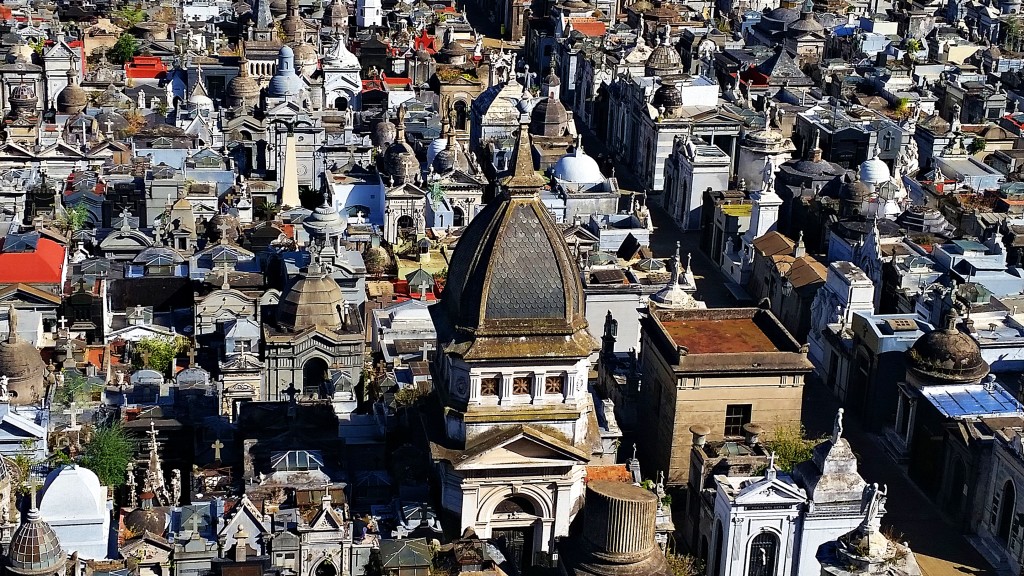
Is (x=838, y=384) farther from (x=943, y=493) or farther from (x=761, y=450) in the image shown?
(x=761, y=450)

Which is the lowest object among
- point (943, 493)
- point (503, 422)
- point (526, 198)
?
point (943, 493)

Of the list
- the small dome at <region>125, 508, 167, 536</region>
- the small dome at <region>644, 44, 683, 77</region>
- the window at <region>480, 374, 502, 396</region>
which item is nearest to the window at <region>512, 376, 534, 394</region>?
the window at <region>480, 374, 502, 396</region>

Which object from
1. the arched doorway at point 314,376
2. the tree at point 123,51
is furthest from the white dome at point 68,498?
the tree at point 123,51

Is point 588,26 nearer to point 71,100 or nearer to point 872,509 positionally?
point 71,100

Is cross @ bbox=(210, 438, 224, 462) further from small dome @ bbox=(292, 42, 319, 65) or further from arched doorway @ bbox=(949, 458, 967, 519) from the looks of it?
small dome @ bbox=(292, 42, 319, 65)

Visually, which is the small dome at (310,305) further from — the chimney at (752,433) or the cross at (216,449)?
the chimney at (752,433)

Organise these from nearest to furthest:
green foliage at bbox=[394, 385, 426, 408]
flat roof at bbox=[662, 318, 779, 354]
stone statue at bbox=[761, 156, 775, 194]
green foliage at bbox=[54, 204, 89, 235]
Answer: green foliage at bbox=[394, 385, 426, 408], flat roof at bbox=[662, 318, 779, 354], green foliage at bbox=[54, 204, 89, 235], stone statue at bbox=[761, 156, 775, 194]

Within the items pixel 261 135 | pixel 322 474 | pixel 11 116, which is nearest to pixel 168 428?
pixel 322 474
